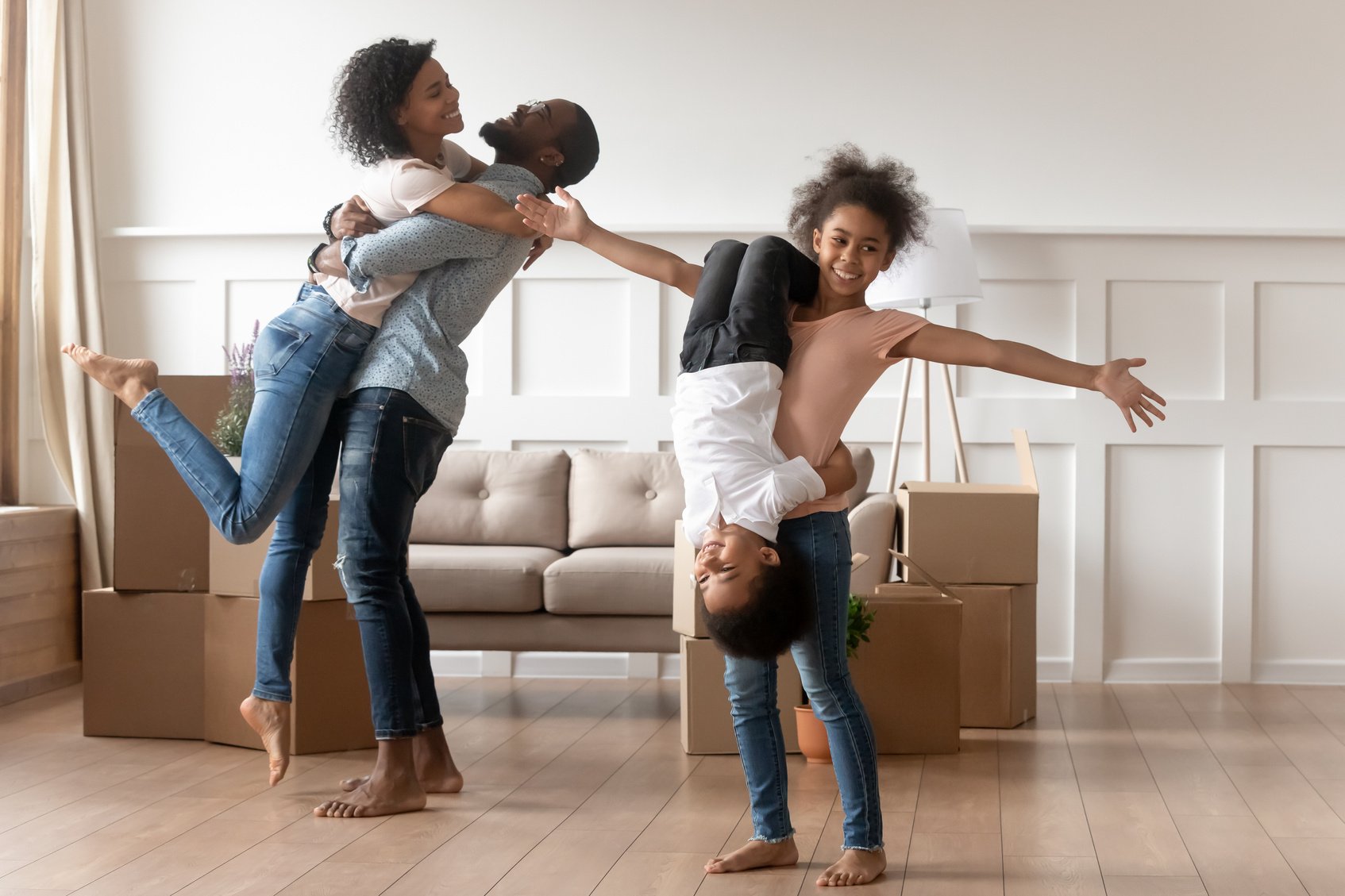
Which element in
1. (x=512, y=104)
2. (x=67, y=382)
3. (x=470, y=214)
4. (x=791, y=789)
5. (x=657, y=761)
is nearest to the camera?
(x=470, y=214)

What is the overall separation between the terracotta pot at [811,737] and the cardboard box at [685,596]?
30 cm

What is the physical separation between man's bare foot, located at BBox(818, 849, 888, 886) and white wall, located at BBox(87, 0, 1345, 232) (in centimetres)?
270

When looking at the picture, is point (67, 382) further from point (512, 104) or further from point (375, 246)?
point (375, 246)

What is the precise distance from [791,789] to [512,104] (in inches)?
107

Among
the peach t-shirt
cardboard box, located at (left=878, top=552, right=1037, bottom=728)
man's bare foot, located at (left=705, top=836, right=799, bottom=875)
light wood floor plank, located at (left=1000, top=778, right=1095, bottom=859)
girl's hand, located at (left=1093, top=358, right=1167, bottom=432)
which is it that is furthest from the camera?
cardboard box, located at (left=878, top=552, right=1037, bottom=728)

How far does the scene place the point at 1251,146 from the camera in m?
4.45

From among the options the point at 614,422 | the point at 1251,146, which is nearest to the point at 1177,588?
the point at 1251,146

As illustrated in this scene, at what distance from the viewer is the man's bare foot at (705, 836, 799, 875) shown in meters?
2.29

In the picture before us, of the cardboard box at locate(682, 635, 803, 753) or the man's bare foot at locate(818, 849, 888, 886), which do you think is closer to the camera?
the man's bare foot at locate(818, 849, 888, 886)

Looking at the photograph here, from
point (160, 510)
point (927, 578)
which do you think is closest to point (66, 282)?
point (160, 510)

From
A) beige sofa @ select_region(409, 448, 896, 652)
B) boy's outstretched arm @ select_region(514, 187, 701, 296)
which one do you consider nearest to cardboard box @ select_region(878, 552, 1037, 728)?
beige sofa @ select_region(409, 448, 896, 652)

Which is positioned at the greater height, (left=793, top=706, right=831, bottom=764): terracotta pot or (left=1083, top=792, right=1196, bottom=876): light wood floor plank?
(left=793, top=706, right=831, bottom=764): terracotta pot

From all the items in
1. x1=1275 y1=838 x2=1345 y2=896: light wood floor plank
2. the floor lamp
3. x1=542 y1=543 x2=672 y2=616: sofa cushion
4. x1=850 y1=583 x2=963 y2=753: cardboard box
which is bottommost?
x1=1275 y1=838 x2=1345 y2=896: light wood floor plank

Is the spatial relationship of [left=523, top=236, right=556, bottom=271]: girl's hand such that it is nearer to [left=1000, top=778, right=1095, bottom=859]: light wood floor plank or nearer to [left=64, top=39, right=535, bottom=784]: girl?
[left=64, top=39, right=535, bottom=784]: girl
